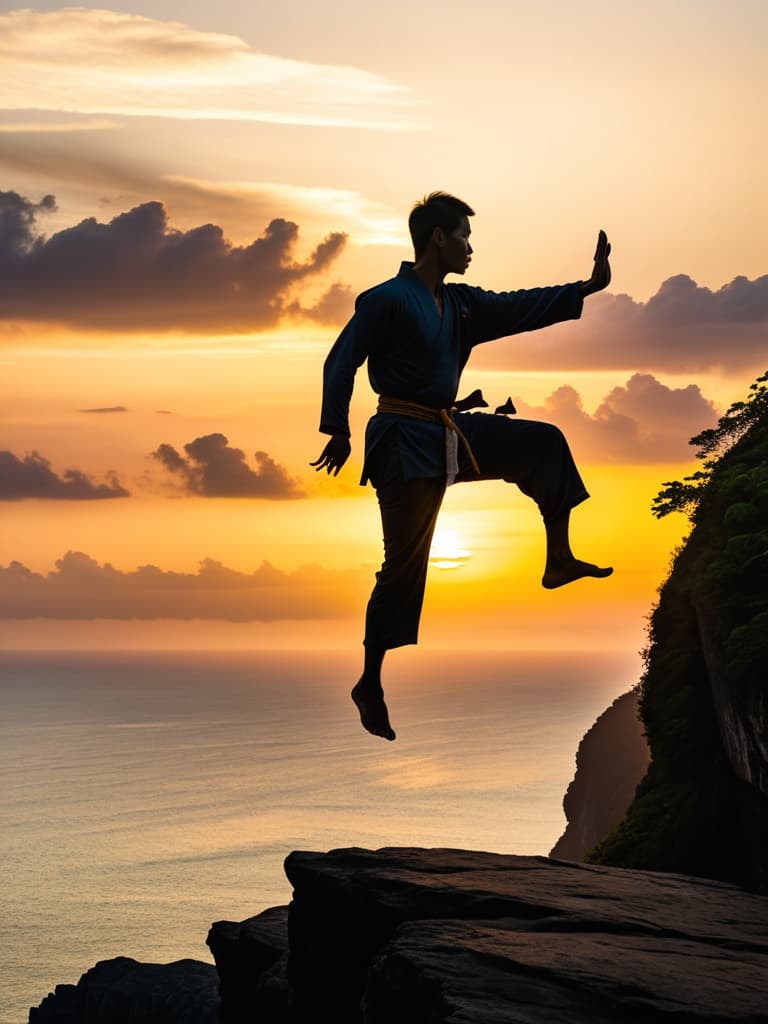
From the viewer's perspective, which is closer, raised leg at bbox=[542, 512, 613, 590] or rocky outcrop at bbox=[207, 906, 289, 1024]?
raised leg at bbox=[542, 512, 613, 590]

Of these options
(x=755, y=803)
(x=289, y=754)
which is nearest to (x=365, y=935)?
(x=755, y=803)

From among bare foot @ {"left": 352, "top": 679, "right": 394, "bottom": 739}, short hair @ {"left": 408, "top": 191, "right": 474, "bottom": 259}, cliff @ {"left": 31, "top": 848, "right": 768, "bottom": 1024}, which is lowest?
cliff @ {"left": 31, "top": 848, "right": 768, "bottom": 1024}

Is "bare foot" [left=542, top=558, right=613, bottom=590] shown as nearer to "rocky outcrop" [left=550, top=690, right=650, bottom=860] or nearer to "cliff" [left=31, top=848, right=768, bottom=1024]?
"cliff" [left=31, top=848, right=768, bottom=1024]

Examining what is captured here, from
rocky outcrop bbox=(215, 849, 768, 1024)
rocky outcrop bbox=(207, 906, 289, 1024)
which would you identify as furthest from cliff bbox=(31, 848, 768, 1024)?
rocky outcrop bbox=(207, 906, 289, 1024)

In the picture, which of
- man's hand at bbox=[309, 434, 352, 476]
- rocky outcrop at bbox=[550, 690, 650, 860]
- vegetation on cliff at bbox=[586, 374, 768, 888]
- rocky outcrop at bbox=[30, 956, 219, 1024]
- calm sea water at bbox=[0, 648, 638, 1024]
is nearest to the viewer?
man's hand at bbox=[309, 434, 352, 476]

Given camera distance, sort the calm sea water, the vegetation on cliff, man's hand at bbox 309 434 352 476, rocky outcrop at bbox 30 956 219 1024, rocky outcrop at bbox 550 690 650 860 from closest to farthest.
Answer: man's hand at bbox 309 434 352 476, the vegetation on cliff, rocky outcrop at bbox 30 956 219 1024, rocky outcrop at bbox 550 690 650 860, the calm sea water

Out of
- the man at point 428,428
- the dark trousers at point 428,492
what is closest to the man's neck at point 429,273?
the man at point 428,428

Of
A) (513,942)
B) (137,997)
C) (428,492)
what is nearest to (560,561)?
(428,492)

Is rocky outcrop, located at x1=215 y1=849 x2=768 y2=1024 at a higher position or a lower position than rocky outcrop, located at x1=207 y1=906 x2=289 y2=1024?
higher

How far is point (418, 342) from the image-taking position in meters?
8.43

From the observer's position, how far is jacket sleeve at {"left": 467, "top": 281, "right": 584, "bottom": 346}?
884cm

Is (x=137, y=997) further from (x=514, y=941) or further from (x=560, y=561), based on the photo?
(x=560, y=561)

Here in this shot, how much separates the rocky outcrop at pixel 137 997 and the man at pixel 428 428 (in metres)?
58.6

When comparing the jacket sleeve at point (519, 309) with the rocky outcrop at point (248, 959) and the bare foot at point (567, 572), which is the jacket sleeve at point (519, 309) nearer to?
the bare foot at point (567, 572)
